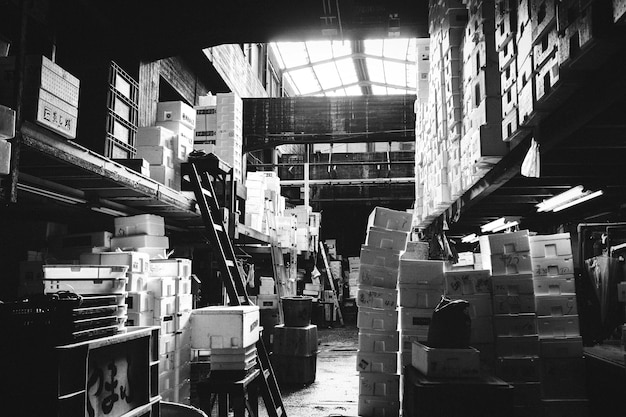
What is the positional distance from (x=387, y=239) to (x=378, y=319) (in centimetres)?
94

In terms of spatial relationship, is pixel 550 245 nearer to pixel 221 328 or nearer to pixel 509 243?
pixel 509 243

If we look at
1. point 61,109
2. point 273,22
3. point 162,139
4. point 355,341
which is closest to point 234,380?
point 61,109

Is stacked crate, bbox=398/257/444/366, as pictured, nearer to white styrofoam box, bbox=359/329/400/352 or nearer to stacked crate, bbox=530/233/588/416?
white styrofoam box, bbox=359/329/400/352

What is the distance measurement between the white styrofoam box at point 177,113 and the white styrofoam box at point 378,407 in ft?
14.6

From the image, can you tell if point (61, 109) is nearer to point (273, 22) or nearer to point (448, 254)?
point (273, 22)

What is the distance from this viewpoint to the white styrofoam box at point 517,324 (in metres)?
5.59

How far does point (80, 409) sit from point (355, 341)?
10.4 metres

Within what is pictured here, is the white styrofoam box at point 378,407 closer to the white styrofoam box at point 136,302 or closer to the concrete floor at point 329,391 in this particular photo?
the concrete floor at point 329,391

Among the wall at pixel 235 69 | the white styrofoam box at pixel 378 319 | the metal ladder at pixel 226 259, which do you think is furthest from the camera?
the wall at pixel 235 69

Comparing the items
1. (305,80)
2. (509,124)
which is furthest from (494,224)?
(305,80)

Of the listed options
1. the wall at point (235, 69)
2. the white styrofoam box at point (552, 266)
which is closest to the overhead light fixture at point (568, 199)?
the white styrofoam box at point (552, 266)

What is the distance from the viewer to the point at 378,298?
20.0ft

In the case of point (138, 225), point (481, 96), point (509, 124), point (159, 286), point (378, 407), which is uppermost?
point (481, 96)

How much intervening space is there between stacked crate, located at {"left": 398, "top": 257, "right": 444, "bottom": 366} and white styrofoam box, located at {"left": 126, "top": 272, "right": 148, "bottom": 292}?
108 inches
